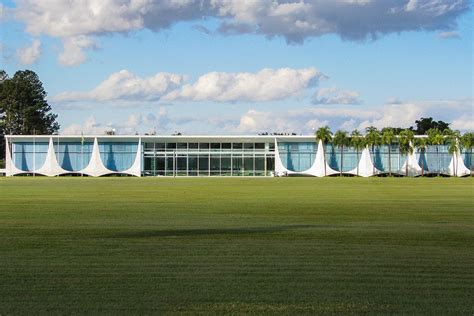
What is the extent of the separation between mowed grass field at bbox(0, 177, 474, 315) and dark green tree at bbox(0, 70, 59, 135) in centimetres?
10630

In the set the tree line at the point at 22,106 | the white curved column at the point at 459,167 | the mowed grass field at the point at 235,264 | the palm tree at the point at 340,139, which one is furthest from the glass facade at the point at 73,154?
the mowed grass field at the point at 235,264

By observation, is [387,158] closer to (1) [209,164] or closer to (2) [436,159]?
(2) [436,159]

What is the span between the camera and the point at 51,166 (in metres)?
99.7

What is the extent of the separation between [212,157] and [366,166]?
20650 mm

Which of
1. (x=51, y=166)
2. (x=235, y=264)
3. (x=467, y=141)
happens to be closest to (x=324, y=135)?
(x=467, y=141)

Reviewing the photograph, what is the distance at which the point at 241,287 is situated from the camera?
10867 mm

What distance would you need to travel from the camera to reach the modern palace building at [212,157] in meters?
102

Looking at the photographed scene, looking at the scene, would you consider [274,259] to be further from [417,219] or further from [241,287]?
[417,219]

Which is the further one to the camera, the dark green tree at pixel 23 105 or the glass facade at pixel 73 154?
the dark green tree at pixel 23 105

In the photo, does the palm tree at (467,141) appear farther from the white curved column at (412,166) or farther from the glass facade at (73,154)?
the glass facade at (73,154)

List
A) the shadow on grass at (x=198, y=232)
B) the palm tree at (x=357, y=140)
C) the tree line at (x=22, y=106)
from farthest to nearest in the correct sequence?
the tree line at (x=22, y=106), the palm tree at (x=357, y=140), the shadow on grass at (x=198, y=232)

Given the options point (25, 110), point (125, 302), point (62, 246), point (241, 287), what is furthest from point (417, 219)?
point (25, 110)

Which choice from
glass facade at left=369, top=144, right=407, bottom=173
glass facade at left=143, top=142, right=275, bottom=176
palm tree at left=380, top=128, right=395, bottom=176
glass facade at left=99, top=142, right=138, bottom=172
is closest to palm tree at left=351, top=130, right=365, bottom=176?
palm tree at left=380, top=128, right=395, bottom=176

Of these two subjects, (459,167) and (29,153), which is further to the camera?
(459,167)
